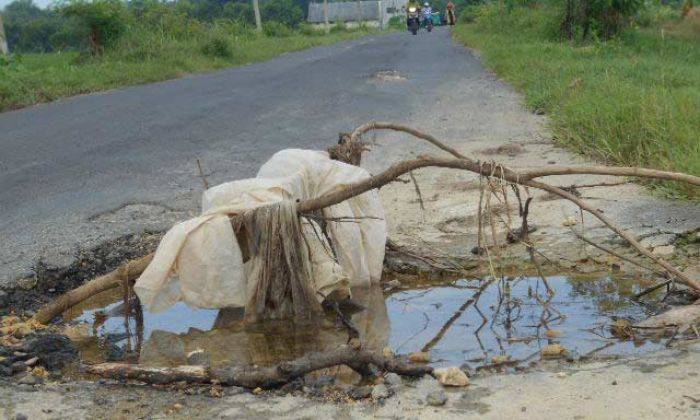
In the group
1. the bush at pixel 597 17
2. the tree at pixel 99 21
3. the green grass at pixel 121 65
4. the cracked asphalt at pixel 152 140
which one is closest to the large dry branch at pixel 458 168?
the cracked asphalt at pixel 152 140

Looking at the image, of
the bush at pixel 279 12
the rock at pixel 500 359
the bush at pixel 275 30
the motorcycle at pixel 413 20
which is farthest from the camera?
the bush at pixel 279 12

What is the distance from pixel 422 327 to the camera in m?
4.13

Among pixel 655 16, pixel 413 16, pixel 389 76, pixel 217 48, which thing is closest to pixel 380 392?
pixel 389 76

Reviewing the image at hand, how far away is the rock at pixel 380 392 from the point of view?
312 centimetres

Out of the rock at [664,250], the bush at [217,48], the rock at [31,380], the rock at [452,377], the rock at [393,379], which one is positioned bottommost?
the rock at [664,250]

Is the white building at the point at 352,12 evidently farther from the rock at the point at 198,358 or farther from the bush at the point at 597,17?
the rock at the point at 198,358

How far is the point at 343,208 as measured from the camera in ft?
15.0

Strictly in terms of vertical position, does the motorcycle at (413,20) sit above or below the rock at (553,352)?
below

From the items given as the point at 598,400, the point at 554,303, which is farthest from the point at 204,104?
the point at 598,400

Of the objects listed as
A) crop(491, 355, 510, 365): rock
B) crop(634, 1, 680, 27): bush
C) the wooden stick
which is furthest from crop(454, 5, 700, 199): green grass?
crop(634, 1, 680, 27): bush

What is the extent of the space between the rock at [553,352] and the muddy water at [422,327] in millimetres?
44

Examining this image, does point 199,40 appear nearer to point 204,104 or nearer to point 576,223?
point 204,104

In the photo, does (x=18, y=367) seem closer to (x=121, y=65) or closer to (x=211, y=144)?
(x=211, y=144)

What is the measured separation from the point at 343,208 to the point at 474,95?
816cm
